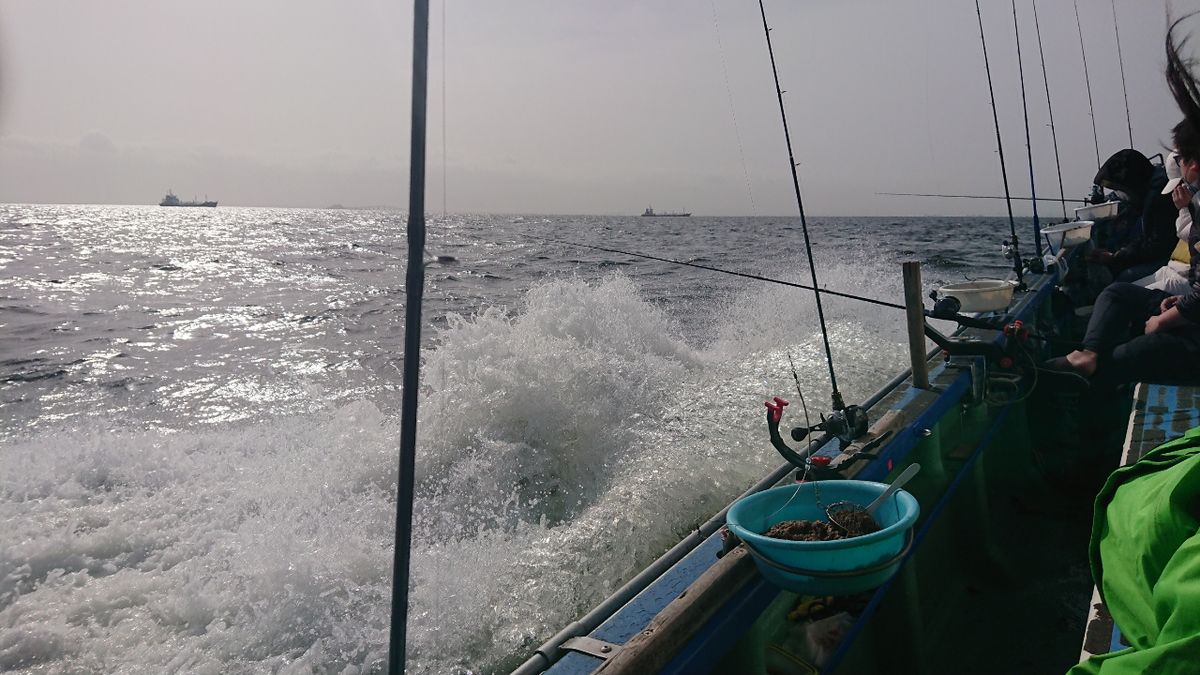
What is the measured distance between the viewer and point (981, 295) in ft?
16.0

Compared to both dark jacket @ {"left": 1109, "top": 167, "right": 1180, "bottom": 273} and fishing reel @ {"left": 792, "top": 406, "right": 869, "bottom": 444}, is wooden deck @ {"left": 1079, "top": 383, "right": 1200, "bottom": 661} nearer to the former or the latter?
fishing reel @ {"left": 792, "top": 406, "right": 869, "bottom": 444}

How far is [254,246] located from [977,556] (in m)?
38.2

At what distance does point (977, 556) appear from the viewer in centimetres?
405

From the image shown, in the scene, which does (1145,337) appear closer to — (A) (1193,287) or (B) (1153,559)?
(A) (1193,287)

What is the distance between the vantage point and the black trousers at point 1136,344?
3992 millimetres

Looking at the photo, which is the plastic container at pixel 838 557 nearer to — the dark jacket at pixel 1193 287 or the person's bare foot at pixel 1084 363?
the dark jacket at pixel 1193 287

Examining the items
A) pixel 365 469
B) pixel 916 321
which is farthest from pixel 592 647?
pixel 365 469

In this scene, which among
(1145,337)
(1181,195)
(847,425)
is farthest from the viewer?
(1145,337)

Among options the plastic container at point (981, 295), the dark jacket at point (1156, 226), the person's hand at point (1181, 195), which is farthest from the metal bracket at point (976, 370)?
the dark jacket at point (1156, 226)

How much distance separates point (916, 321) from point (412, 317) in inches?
136

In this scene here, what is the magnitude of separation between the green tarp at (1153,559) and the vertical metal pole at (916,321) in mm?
2720

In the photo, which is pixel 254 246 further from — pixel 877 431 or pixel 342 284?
pixel 877 431

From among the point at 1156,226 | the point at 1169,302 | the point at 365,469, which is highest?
the point at 1156,226

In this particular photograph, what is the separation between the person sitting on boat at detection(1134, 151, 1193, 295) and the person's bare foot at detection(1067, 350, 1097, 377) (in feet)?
1.86
